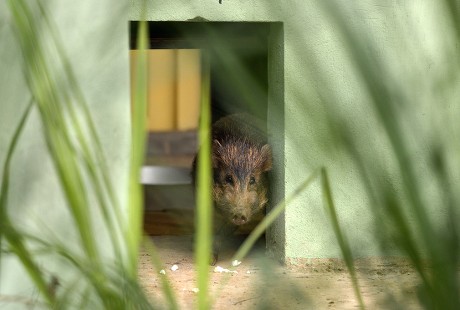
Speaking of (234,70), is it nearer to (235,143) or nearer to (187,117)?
(235,143)

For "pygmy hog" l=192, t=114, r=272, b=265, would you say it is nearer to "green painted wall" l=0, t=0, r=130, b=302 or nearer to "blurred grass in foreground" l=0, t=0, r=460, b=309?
"green painted wall" l=0, t=0, r=130, b=302

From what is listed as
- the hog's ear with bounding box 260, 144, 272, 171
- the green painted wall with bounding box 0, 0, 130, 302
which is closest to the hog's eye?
the hog's ear with bounding box 260, 144, 272, 171

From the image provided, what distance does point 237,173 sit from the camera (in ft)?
21.5

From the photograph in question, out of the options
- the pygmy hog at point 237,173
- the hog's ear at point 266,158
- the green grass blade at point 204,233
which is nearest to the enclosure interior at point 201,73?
the pygmy hog at point 237,173

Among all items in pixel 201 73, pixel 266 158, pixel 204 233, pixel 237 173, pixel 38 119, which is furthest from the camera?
pixel 201 73

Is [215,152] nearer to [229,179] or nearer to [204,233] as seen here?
[229,179]

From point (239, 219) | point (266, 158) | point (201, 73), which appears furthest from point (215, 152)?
point (201, 73)

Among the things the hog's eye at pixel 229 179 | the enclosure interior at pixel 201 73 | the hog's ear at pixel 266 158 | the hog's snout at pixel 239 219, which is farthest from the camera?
the hog's eye at pixel 229 179

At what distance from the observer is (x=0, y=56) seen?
3229 mm

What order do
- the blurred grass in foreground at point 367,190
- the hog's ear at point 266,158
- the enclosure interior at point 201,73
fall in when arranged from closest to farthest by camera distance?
the blurred grass in foreground at point 367,190 < the enclosure interior at point 201,73 < the hog's ear at point 266,158

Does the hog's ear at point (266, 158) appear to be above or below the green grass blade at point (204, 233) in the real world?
above

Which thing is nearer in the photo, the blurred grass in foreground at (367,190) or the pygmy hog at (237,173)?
the blurred grass in foreground at (367,190)

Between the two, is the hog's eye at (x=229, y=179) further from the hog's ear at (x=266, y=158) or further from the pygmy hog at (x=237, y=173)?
the hog's ear at (x=266, y=158)

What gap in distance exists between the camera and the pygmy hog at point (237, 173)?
6285mm
